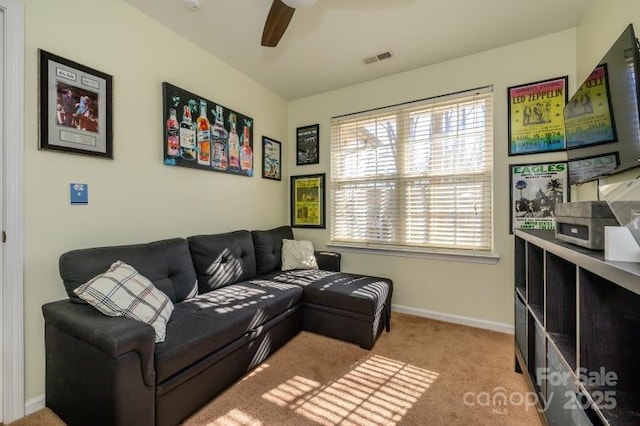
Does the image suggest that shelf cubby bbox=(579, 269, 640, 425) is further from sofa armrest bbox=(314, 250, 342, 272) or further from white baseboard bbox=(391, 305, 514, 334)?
sofa armrest bbox=(314, 250, 342, 272)

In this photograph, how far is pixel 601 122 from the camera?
1.55 metres

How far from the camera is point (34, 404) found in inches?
60.6

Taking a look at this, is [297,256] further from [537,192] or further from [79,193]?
[537,192]

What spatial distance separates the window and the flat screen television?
78 cm

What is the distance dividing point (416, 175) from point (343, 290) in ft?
4.84

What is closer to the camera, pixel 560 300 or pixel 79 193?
pixel 560 300

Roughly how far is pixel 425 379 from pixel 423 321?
3.30ft

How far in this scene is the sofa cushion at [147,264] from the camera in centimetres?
154

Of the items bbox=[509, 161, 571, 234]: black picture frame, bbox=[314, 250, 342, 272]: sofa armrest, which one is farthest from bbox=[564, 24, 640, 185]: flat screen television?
bbox=[314, 250, 342, 272]: sofa armrest

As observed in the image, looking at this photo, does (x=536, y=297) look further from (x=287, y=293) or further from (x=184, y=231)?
(x=184, y=231)

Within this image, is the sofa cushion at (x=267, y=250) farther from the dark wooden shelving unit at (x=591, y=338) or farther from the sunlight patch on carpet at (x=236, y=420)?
the dark wooden shelving unit at (x=591, y=338)

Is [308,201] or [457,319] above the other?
[308,201]

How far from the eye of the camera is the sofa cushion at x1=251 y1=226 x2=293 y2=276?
287 cm

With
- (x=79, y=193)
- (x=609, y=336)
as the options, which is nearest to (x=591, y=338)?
(x=609, y=336)
